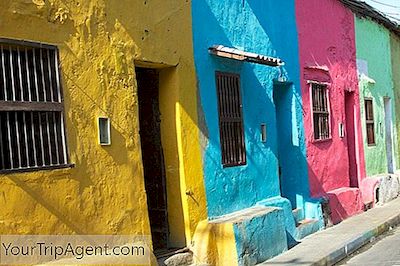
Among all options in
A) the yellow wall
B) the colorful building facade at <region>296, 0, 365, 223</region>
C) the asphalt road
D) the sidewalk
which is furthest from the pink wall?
the yellow wall

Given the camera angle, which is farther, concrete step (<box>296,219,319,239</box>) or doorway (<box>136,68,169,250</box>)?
concrete step (<box>296,219,319,239</box>)

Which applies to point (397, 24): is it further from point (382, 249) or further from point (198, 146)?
point (198, 146)

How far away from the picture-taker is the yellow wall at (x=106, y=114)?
5.44m

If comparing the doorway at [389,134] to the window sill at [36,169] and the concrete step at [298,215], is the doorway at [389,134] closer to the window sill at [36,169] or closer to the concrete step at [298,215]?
the concrete step at [298,215]

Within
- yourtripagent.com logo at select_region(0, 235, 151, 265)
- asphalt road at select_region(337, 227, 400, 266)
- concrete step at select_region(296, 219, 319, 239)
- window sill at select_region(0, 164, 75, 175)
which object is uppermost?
window sill at select_region(0, 164, 75, 175)

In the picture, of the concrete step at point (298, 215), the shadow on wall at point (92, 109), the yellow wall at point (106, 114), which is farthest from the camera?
the concrete step at point (298, 215)

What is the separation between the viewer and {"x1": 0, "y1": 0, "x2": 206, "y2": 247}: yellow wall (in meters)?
5.44

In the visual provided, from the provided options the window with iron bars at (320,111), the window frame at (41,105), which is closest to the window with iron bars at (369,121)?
the window with iron bars at (320,111)

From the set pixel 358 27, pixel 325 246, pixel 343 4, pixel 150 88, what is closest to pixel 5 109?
pixel 150 88

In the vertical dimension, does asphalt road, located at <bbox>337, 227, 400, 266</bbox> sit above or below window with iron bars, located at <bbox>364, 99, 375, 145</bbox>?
below

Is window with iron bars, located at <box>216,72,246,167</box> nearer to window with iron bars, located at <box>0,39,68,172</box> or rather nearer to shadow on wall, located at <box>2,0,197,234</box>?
shadow on wall, located at <box>2,0,197,234</box>

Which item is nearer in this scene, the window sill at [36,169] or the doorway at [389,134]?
the window sill at [36,169]

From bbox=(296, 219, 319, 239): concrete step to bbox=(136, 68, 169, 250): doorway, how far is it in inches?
135

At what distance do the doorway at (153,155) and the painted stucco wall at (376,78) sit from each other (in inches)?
328
